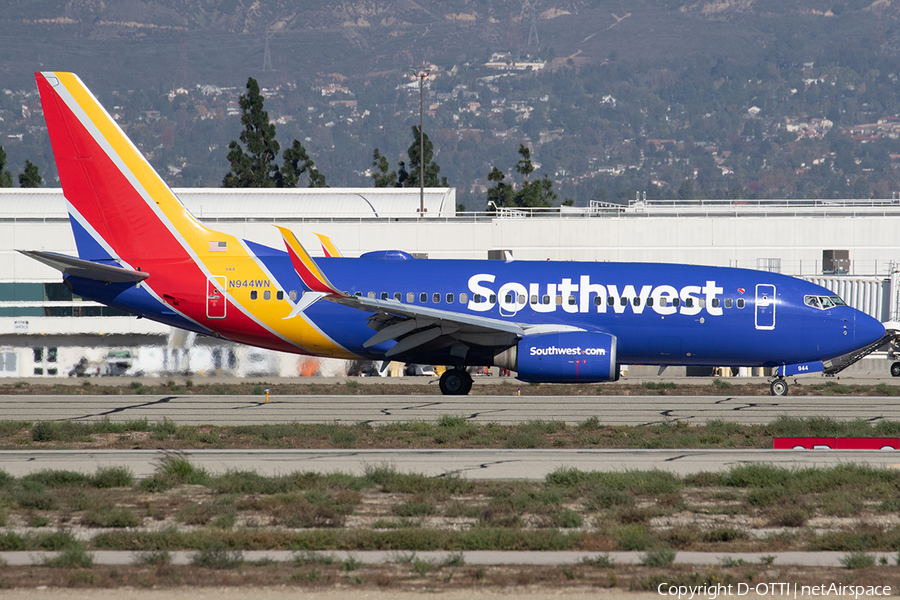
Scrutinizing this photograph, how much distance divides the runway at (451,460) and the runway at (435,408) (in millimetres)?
4043

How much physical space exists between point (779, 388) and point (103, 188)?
20007 mm

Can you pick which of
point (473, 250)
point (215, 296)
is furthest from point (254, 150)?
point (215, 296)

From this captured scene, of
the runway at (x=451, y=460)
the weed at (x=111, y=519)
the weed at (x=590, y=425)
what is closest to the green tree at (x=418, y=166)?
the weed at (x=590, y=425)

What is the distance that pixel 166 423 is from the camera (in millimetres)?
21047

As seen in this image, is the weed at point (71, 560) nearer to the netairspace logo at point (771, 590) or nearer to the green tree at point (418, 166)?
the netairspace logo at point (771, 590)

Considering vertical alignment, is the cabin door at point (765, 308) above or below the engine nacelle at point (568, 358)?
above

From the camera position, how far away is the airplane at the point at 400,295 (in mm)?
27281

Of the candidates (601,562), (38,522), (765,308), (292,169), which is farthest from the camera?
(292,169)

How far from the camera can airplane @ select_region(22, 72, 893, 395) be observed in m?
27.3

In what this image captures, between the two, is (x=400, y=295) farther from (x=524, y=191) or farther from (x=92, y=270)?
(x=524, y=191)

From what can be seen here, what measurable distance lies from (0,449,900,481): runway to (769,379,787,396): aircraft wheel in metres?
9.64

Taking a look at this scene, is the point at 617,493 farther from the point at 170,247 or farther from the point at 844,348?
the point at 170,247

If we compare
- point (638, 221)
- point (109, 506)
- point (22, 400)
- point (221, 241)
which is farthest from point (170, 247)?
point (638, 221)

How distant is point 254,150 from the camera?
101 metres
